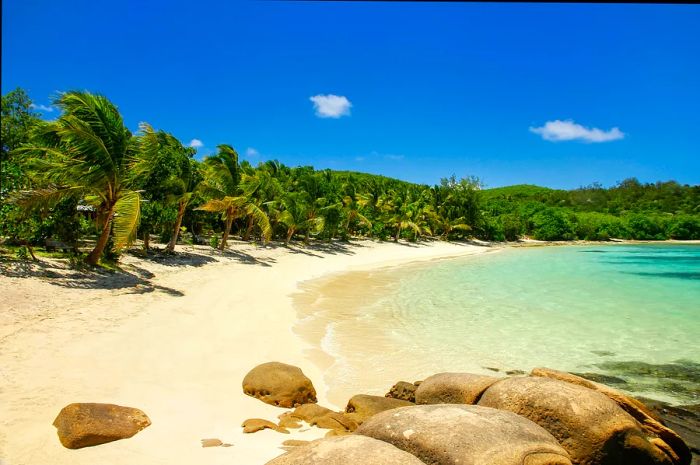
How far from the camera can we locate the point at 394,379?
26.3 ft

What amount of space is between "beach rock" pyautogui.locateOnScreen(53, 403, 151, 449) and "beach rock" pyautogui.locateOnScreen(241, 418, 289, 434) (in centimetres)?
117

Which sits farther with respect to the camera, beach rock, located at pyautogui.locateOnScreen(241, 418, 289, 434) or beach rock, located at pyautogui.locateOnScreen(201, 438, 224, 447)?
beach rock, located at pyautogui.locateOnScreen(241, 418, 289, 434)

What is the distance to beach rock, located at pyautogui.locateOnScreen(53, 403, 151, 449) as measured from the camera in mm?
4516

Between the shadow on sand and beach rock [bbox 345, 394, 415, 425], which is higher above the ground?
the shadow on sand

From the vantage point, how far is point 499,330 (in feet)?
40.6

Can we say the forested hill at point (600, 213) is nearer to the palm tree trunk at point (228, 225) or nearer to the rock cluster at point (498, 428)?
the palm tree trunk at point (228, 225)

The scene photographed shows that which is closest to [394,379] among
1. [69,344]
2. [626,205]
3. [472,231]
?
[69,344]

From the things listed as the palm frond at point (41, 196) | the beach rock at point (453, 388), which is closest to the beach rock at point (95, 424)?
the beach rock at point (453, 388)

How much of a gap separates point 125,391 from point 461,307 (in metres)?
12.1

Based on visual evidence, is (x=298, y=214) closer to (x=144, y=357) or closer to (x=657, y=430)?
(x=144, y=357)

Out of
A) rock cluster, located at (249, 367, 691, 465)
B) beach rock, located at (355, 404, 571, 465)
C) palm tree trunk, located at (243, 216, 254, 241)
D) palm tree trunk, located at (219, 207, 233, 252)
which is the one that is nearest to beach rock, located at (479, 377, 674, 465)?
rock cluster, located at (249, 367, 691, 465)

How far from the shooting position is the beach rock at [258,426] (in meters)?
5.31

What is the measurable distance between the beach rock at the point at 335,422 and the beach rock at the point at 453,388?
1.17 meters

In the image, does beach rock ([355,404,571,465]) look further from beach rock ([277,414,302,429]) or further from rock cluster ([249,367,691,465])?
beach rock ([277,414,302,429])
